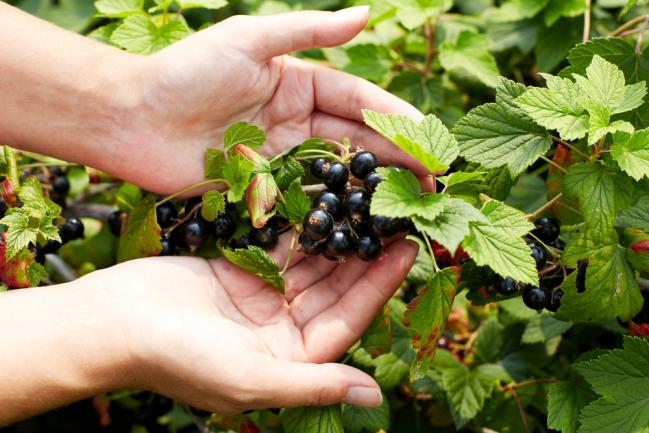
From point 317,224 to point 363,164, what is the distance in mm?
213

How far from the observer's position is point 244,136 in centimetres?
172

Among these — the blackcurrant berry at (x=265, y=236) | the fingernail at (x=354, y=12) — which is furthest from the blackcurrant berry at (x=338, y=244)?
the fingernail at (x=354, y=12)

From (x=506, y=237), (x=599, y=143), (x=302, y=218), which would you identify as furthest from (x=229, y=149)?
(x=599, y=143)

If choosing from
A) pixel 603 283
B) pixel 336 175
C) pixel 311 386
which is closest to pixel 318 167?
pixel 336 175

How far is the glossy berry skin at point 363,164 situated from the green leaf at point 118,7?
102cm

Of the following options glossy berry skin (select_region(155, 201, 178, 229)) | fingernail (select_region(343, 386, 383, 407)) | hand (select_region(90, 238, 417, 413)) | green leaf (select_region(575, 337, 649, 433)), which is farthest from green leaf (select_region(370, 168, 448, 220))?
glossy berry skin (select_region(155, 201, 178, 229))

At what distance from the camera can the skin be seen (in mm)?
1495

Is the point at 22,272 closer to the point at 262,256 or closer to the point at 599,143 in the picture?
the point at 262,256

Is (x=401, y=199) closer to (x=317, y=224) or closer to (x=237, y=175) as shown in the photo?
(x=317, y=224)

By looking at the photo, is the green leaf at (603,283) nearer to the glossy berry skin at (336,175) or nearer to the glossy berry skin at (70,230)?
the glossy berry skin at (336,175)

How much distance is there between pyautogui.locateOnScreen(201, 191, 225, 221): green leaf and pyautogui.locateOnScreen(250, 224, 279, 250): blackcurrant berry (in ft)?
0.40

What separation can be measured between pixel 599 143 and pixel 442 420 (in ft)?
3.69

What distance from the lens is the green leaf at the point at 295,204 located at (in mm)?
1599

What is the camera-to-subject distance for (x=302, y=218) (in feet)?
5.41
